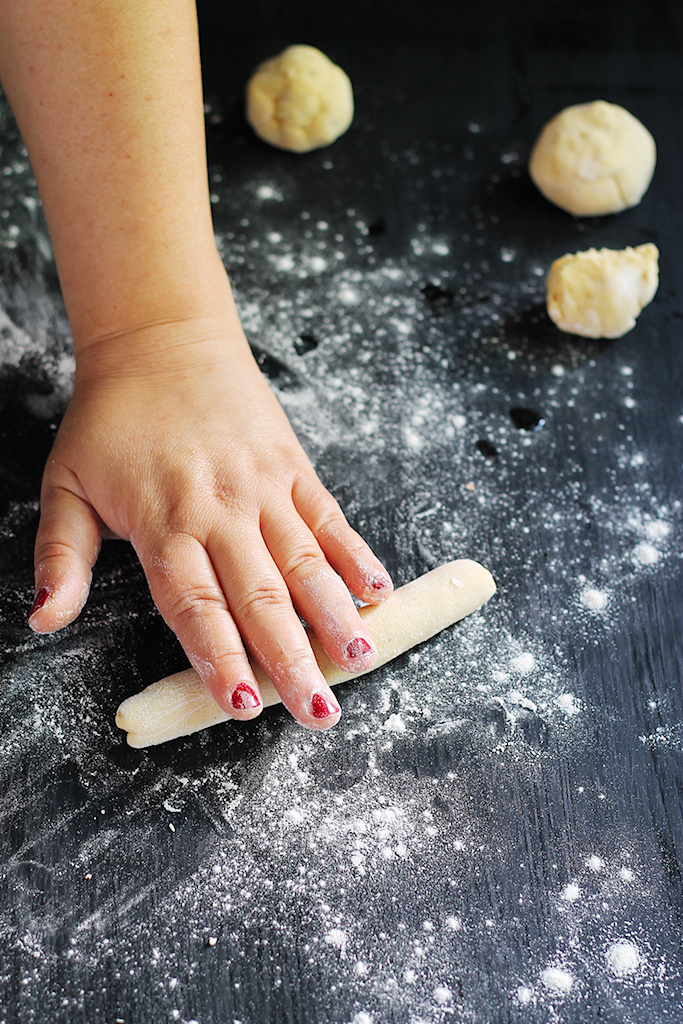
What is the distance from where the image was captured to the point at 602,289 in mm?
1381

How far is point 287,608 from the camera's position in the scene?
39.9 inches

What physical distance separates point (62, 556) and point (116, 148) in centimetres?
54

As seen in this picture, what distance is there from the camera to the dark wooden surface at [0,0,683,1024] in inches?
37.1

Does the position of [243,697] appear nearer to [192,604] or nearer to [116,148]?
[192,604]

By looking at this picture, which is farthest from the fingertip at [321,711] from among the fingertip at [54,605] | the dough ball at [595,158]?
the dough ball at [595,158]

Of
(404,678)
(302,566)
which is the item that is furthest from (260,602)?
(404,678)

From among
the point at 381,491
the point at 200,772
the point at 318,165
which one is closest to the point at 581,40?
the point at 318,165

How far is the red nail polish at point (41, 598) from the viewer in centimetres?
99

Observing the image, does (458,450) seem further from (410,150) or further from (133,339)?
(410,150)

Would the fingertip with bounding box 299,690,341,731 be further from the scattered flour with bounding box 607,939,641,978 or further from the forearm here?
the forearm

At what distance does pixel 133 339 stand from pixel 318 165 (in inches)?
26.1

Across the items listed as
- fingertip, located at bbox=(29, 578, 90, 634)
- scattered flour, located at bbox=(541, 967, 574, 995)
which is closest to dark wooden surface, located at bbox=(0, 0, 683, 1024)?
scattered flour, located at bbox=(541, 967, 574, 995)

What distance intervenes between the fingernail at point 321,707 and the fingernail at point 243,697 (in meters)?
0.06

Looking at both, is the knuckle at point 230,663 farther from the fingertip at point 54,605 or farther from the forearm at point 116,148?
the forearm at point 116,148
